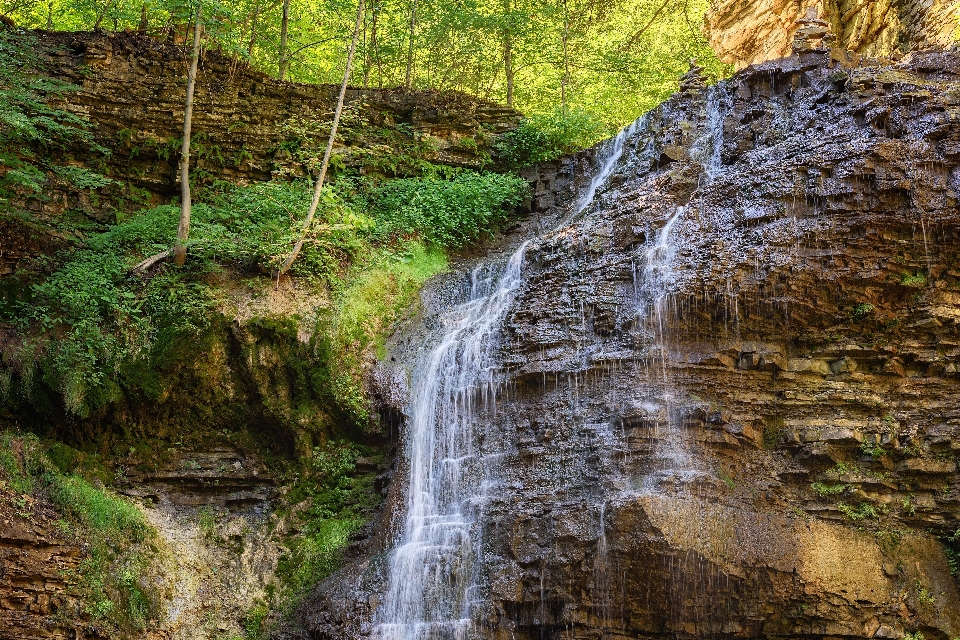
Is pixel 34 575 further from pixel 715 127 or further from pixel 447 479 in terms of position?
pixel 715 127

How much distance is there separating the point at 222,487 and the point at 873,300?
9620 mm

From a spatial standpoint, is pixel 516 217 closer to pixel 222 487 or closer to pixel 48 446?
pixel 222 487

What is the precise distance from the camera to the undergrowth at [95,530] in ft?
29.8

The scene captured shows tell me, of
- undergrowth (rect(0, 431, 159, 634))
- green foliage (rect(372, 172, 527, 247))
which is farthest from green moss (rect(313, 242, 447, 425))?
undergrowth (rect(0, 431, 159, 634))

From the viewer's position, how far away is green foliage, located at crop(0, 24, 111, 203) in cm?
1250

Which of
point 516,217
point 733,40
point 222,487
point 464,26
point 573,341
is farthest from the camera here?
point 733,40

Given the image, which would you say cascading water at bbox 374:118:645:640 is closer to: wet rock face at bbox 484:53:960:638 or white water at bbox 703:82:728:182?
wet rock face at bbox 484:53:960:638

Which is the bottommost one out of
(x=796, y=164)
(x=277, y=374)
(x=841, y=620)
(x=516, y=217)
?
(x=841, y=620)

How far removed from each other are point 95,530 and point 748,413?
860 cm

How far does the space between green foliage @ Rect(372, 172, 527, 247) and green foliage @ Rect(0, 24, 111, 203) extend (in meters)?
5.29

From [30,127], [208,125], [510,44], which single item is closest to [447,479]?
[30,127]

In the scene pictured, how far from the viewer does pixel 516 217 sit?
16.0 metres

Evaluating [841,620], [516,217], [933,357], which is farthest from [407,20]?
[841,620]

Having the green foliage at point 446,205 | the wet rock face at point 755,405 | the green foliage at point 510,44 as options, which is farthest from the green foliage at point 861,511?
the green foliage at point 510,44
